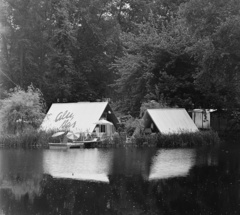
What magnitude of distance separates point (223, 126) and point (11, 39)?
22489mm

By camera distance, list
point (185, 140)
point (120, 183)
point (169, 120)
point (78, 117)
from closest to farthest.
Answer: point (120, 183)
point (185, 140)
point (169, 120)
point (78, 117)

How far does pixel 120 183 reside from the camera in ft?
49.6

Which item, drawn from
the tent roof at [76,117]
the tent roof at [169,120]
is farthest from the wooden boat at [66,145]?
the tent roof at [169,120]

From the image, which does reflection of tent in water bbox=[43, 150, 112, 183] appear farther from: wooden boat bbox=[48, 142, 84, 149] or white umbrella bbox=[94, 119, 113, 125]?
white umbrella bbox=[94, 119, 113, 125]

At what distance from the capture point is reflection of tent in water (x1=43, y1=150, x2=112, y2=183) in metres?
16.8

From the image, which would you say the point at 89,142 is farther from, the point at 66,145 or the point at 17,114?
the point at 17,114

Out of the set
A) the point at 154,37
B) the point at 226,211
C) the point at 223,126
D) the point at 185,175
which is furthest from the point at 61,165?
the point at 223,126

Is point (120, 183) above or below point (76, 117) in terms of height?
below

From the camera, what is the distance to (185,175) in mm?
16688

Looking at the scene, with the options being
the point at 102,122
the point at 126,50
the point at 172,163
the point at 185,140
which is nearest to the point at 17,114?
the point at 102,122

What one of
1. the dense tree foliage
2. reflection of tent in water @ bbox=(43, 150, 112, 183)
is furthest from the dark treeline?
reflection of tent in water @ bbox=(43, 150, 112, 183)

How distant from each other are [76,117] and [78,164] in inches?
512

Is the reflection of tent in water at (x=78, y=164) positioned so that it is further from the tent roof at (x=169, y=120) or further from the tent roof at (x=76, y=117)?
the tent roof at (x=169, y=120)

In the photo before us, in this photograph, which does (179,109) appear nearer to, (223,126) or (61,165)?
(223,126)
